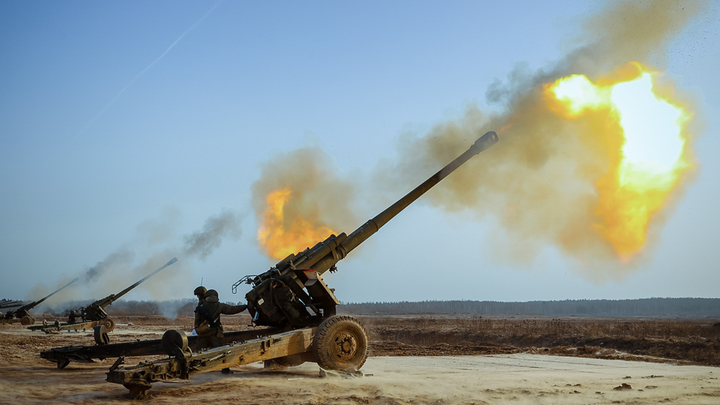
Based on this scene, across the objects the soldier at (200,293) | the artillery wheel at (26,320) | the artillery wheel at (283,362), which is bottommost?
the artillery wheel at (283,362)

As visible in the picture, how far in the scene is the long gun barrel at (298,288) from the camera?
11891mm

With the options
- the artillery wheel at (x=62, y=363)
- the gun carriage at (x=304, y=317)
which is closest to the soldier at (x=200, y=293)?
the gun carriage at (x=304, y=317)

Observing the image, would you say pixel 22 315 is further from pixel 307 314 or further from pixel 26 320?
pixel 307 314

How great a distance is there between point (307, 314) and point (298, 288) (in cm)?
71

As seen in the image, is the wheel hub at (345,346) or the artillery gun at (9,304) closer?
the wheel hub at (345,346)

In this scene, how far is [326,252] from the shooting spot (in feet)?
41.6

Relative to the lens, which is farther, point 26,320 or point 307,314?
point 26,320

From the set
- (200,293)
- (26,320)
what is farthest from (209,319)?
(26,320)

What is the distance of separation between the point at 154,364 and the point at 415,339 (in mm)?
23573

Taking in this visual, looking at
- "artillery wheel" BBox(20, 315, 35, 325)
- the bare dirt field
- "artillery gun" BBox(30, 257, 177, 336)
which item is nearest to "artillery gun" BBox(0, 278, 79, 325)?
"artillery wheel" BBox(20, 315, 35, 325)

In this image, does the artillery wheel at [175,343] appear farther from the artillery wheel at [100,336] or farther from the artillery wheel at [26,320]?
the artillery wheel at [26,320]

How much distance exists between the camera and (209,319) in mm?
11398

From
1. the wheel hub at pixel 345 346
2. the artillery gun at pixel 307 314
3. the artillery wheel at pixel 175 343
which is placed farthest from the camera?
the wheel hub at pixel 345 346

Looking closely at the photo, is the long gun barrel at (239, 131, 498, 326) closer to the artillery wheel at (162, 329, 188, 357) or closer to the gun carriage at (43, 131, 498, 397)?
the gun carriage at (43, 131, 498, 397)
